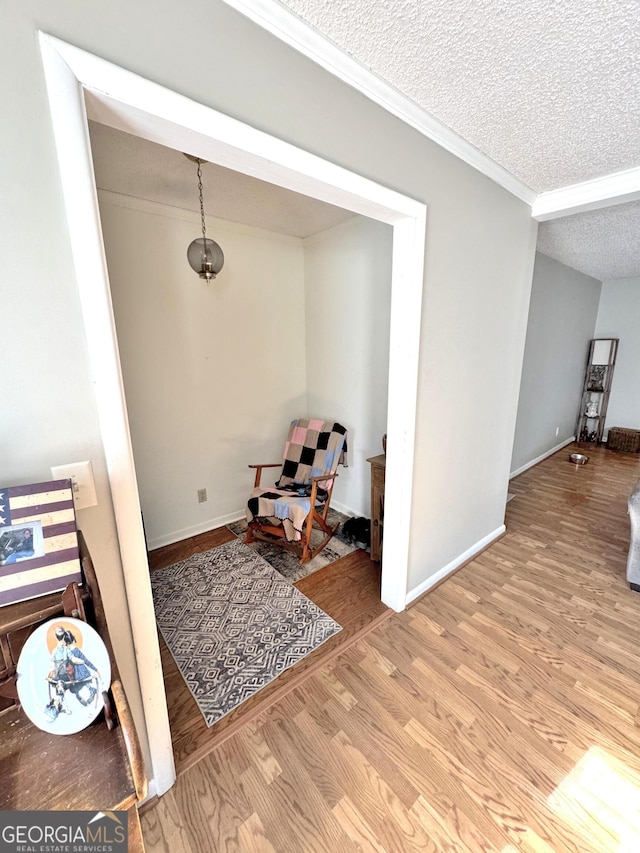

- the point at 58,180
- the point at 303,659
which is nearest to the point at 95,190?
the point at 58,180

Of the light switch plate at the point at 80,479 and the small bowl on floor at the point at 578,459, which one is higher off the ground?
the light switch plate at the point at 80,479

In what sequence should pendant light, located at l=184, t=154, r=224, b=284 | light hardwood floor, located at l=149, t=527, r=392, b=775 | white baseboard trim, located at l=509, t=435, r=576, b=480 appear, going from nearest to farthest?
light hardwood floor, located at l=149, t=527, r=392, b=775 < pendant light, located at l=184, t=154, r=224, b=284 < white baseboard trim, located at l=509, t=435, r=576, b=480

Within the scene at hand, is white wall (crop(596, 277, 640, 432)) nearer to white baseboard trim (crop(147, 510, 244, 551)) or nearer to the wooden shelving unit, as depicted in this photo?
the wooden shelving unit

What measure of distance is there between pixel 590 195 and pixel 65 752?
10.2 feet

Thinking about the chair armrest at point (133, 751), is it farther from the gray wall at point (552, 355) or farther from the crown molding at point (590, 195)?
the gray wall at point (552, 355)

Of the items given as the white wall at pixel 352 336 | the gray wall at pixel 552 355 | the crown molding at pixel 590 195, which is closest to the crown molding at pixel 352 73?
the crown molding at pixel 590 195

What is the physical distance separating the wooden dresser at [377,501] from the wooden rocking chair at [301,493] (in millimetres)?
345

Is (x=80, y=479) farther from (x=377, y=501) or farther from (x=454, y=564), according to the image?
(x=454, y=564)

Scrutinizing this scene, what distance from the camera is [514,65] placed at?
45.3 inches

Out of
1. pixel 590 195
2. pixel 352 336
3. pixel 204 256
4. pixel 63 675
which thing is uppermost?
pixel 590 195

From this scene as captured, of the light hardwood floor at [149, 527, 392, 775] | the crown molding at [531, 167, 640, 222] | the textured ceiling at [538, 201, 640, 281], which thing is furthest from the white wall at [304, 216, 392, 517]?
the textured ceiling at [538, 201, 640, 281]

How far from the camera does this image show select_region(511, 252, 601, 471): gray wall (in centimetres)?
372

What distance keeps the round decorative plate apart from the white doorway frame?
1.22 ft

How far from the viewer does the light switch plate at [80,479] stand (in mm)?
865
